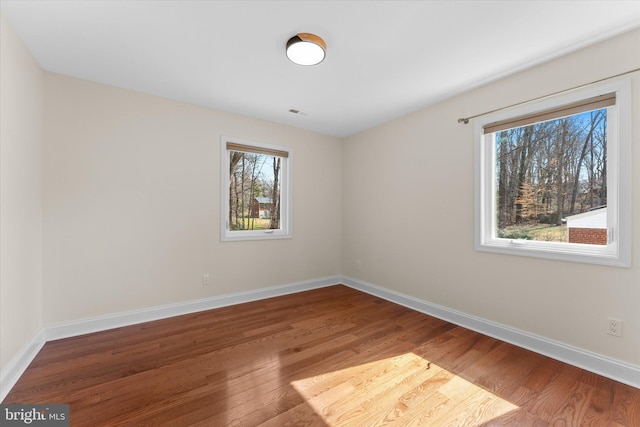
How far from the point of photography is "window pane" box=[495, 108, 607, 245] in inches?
80.5

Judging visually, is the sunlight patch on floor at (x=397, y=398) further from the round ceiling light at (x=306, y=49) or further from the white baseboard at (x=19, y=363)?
the round ceiling light at (x=306, y=49)

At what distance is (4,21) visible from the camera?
5.67ft

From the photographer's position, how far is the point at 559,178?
7.38ft

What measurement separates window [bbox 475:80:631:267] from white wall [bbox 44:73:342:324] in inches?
104

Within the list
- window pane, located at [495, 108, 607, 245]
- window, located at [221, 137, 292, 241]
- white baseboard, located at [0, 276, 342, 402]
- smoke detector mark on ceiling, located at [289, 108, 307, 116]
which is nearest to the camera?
white baseboard, located at [0, 276, 342, 402]

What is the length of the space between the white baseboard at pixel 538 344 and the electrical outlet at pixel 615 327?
7.2 inches

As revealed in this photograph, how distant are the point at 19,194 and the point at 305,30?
7.84 feet

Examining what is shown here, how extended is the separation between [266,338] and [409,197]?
2.29 meters

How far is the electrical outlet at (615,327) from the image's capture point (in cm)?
185

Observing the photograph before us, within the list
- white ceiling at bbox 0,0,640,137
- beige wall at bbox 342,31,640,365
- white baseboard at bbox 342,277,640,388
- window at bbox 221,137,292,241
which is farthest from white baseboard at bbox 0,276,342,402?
white ceiling at bbox 0,0,640,137

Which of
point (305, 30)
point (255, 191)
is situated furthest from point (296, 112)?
point (305, 30)

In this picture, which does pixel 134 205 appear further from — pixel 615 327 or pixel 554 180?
pixel 615 327

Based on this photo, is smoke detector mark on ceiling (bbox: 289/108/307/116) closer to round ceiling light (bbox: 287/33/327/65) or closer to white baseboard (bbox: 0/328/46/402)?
round ceiling light (bbox: 287/33/327/65)

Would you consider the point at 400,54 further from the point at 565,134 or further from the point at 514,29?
the point at 565,134
